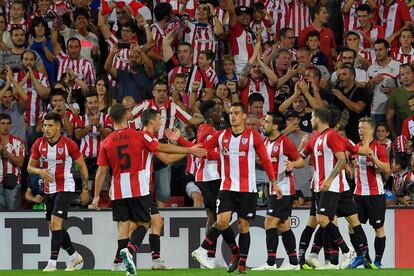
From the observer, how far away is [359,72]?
2283 centimetres

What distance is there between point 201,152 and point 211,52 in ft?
20.3

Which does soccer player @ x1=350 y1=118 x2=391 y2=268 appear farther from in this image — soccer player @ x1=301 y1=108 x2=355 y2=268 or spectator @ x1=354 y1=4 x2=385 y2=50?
spectator @ x1=354 y1=4 x2=385 y2=50

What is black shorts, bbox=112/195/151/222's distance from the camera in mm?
17031

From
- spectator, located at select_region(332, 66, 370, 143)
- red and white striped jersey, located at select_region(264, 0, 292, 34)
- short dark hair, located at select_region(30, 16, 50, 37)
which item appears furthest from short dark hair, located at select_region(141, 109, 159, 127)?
red and white striped jersey, located at select_region(264, 0, 292, 34)

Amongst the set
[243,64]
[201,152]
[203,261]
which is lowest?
[203,261]

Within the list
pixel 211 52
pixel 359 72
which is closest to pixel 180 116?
pixel 211 52

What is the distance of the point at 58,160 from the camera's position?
18.5m

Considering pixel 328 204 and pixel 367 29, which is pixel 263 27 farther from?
pixel 328 204

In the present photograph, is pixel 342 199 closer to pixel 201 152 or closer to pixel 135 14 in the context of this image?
pixel 201 152

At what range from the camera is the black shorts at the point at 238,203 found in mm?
17328

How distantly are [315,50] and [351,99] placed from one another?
1.41 m

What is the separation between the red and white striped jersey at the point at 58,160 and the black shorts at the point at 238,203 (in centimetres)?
229

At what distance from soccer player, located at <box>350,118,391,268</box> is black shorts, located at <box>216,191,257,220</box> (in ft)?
7.96

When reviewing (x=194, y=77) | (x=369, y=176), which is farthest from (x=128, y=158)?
(x=194, y=77)
